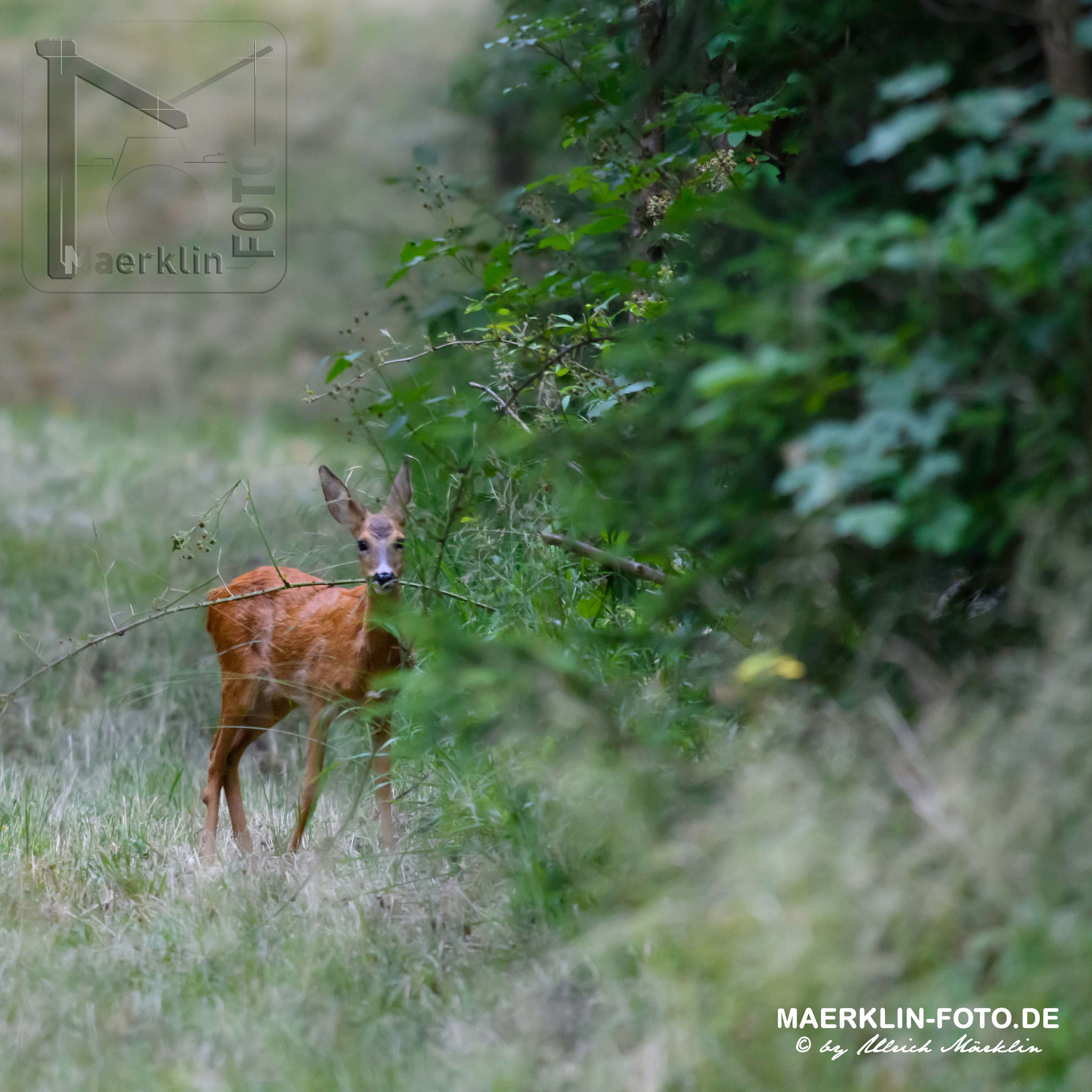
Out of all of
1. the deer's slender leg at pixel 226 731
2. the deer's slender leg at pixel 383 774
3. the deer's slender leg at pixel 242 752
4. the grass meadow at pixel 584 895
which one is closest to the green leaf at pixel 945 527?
the grass meadow at pixel 584 895

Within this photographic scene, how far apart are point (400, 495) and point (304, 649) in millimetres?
928

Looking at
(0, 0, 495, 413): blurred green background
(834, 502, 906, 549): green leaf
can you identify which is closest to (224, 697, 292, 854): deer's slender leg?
(834, 502, 906, 549): green leaf

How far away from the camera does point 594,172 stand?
15.8 feet

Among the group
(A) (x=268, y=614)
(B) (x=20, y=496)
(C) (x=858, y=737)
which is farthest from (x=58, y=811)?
(B) (x=20, y=496)

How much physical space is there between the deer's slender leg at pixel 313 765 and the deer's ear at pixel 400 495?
33.3 inches

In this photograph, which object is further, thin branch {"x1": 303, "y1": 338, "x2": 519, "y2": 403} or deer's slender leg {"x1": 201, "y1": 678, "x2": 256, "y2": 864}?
deer's slender leg {"x1": 201, "y1": 678, "x2": 256, "y2": 864}

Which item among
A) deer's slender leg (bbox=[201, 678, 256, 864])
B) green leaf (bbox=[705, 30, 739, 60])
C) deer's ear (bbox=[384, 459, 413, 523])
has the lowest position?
deer's slender leg (bbox=[201, 678, 256, 864])

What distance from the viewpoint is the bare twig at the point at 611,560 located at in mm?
3883

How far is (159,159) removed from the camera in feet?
68.1

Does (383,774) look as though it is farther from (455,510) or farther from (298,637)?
(298,637)

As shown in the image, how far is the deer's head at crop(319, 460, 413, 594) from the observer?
16.4 feet

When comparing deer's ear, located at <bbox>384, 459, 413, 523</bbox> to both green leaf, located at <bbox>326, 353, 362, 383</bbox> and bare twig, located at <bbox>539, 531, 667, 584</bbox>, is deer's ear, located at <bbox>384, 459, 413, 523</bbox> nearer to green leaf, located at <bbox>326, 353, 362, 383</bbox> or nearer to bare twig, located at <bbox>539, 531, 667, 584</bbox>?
green leaf, located at <bbox>326, 353, 362, 383</bbox>

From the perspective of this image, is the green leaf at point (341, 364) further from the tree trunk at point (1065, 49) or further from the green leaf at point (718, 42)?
the tree trunk at point (1065, 49)

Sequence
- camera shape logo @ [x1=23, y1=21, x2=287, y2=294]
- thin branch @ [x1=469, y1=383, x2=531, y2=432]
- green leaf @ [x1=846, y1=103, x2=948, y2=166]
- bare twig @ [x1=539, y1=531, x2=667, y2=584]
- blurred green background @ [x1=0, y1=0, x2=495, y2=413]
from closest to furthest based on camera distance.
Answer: green leaf @ [x1=846, y1=103, x2=948, y2=166], bare twig @ [x1=539, y1=531, x2=667, y2=584], thin branch @ [x1=469, y1=383, x2=531, y2=432], camera shape logo @ [x1=23, y1=21, x2=287, y2=294], blurred green background @ [x1=0, y1=0, x2=495, y2=413]
